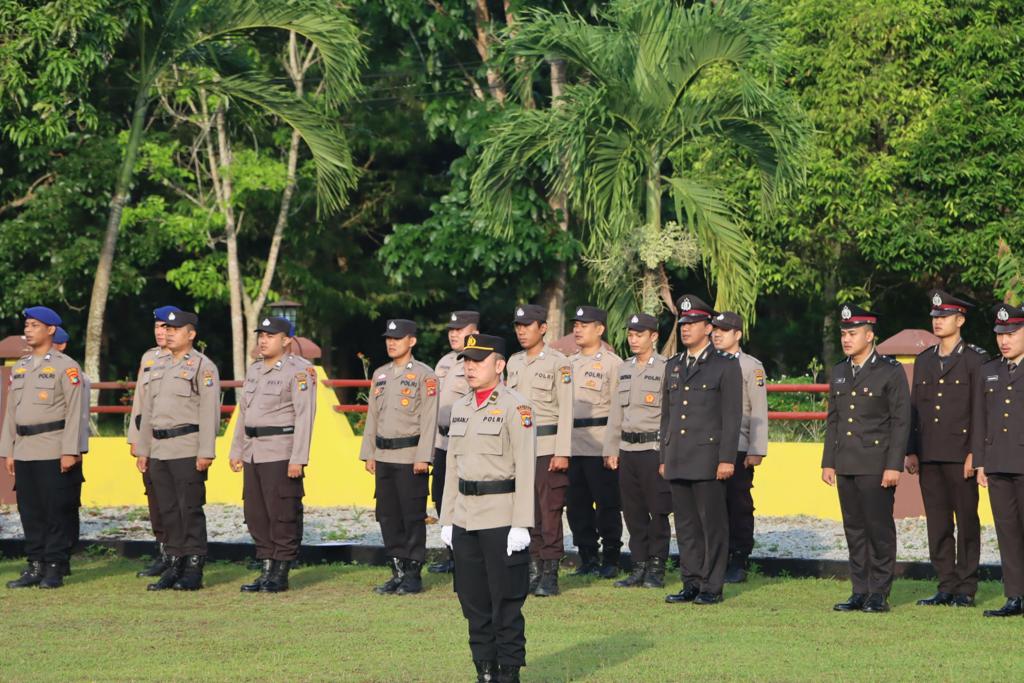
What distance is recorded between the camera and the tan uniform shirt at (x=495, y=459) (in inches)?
298

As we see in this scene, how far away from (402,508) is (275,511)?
35.9 inches

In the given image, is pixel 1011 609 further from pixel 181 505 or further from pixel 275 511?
pixel 181 505

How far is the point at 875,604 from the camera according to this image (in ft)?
32.0

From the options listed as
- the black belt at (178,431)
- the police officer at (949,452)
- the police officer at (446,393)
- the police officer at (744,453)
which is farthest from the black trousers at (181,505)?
the police officer at (949,452)

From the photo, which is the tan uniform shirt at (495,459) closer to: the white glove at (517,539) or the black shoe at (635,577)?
the white glove at (517,539)

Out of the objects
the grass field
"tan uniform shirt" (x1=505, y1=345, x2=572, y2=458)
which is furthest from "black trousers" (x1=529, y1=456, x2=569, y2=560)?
the grass field

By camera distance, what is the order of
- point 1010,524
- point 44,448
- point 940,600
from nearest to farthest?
point 1010,524, point 940,600, point 44,448

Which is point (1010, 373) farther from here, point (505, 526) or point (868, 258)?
point (868, 258)

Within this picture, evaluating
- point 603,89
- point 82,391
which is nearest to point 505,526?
point 82,391

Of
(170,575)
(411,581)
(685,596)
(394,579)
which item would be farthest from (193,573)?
(685,596)

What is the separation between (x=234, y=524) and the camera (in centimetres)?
1520

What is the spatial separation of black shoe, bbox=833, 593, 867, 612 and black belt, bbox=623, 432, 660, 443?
2.01 meters

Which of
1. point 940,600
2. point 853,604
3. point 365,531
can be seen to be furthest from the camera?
point 365,531

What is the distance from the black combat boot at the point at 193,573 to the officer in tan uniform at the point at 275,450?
14.8 inches
